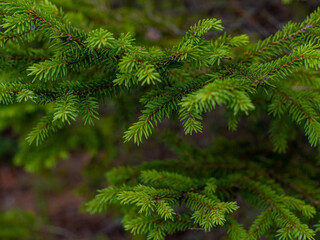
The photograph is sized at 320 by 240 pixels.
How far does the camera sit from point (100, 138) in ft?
11.8

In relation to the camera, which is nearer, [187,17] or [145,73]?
[145,73]

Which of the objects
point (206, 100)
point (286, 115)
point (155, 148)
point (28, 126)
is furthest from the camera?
point (155, 148)

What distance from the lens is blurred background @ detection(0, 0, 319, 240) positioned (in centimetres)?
286

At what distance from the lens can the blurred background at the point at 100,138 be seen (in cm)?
286

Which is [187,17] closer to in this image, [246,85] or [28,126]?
[28,126]

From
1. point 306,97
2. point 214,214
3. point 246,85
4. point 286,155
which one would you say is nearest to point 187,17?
point 286,155

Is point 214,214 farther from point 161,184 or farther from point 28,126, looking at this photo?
point 28,126

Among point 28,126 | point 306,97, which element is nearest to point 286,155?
point 306,97

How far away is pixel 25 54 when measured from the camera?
176 centimetres

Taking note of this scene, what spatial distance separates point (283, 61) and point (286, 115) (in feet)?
2.29

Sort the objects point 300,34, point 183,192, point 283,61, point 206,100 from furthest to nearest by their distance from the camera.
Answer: point 183,192 → point 300,34 → point 283,61 → point 206,100

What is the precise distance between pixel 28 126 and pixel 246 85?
123 inches

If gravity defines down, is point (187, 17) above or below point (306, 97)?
above

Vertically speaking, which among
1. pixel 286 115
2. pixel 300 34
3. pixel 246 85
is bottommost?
pixel 246 85
